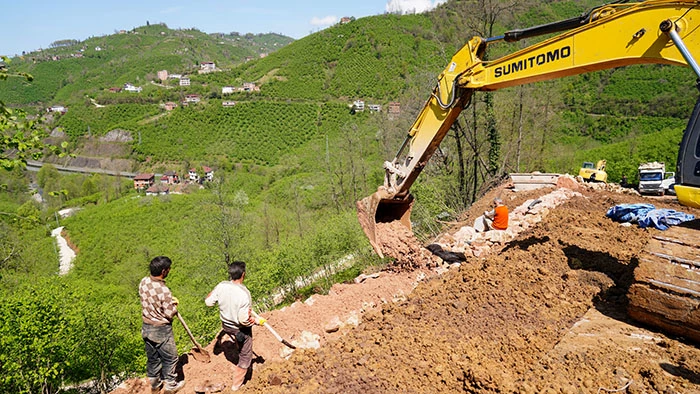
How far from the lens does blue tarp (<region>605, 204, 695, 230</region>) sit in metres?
7.02

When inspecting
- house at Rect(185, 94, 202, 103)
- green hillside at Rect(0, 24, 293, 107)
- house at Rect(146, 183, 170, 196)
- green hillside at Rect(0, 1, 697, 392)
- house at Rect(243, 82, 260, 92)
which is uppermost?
green hillside at Rect(0, 24, 293, 107)

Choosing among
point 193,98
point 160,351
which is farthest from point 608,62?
point 193,98

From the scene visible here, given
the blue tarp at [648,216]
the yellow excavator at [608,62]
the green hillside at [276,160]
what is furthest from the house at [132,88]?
the blue tarp at [648,216]

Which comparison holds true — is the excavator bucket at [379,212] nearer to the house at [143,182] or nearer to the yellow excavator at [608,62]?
the yellow excavator at [608,62]

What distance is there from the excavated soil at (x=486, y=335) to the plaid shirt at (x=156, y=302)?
1.01 m

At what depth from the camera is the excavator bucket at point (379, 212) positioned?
7.06 metres

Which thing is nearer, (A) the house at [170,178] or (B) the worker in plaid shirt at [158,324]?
(B) the worker in plaid shirt at [158,324]

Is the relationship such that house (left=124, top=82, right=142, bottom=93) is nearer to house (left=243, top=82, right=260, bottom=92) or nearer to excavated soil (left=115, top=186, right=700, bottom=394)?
house (left=243, top=82, right=260, bottom=92)

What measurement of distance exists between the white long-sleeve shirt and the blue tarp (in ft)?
23.7

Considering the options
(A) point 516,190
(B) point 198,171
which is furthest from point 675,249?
(B) point 198,171

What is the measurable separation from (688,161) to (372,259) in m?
11.8

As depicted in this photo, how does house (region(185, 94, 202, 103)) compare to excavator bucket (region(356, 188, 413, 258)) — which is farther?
house (region(185, 94, 202, 103))

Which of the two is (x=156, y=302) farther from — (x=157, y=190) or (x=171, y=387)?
(x=157, y=190)

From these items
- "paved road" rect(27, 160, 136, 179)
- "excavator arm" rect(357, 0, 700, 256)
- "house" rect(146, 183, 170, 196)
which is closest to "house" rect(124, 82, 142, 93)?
"paved road" rect(27, 160, 136, 179)
